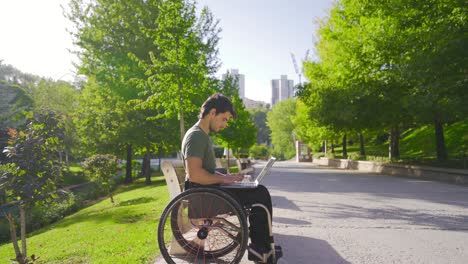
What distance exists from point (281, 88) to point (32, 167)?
168 metres

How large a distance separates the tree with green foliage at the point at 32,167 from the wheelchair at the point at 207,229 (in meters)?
1.89

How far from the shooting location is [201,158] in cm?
327

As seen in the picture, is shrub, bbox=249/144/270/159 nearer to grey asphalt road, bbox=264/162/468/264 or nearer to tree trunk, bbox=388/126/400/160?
tree trunk, bbox=388/126/400/160

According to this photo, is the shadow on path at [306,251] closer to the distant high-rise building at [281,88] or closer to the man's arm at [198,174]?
the man's arm at [198,174]

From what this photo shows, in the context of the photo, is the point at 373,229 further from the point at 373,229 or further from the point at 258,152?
the point at 258,152

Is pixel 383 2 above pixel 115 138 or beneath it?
above

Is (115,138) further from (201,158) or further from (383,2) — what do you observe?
(201,158)

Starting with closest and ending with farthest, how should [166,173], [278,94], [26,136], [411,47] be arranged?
[166,173] < [26,136] < [411,47] < [278,94]

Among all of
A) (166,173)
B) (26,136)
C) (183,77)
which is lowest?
(166,173)

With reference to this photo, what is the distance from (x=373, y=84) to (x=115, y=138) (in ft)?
45.8

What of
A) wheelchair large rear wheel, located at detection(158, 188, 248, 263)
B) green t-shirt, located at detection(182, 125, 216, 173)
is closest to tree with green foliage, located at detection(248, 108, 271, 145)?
wheelchair large rear wheel, located at detection(158, 188, 248, 263)

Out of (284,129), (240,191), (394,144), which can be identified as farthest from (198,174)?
(284,129)

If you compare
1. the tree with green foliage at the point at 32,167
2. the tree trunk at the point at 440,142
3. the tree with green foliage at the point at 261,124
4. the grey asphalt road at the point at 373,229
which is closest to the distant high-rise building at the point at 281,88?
the tree with green foliage at the point at 261,124

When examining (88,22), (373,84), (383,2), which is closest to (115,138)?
(88,22)
